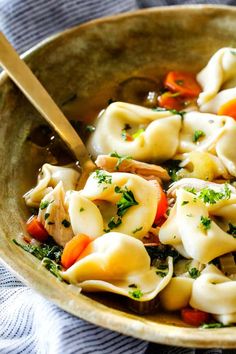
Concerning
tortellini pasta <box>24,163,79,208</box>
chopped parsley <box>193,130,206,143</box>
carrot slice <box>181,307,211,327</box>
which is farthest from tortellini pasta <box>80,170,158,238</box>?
chopped parsley <box>193,130,206,143</box>

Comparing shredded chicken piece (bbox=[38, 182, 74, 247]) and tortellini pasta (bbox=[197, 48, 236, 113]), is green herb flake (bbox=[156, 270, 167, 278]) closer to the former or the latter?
shredded chicken piece (bbox=[38, 182, 74, 247])

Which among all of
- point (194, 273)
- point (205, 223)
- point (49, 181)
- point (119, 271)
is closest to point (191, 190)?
point (205, 223)

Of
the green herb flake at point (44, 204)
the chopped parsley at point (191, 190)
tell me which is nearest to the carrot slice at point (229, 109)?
the chopped parsley at point (191, 190)

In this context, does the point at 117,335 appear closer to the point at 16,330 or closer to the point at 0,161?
the point at 16,330

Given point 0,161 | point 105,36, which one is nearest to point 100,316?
point 0,161

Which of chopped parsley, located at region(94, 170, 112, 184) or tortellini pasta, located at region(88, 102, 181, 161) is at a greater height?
chopped parsley, located at region(94, 170, 112, 184)

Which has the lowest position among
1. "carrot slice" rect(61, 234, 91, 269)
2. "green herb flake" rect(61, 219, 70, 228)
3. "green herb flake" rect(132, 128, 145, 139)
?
"green herb flake" rect(132, 128, 145, 139)
